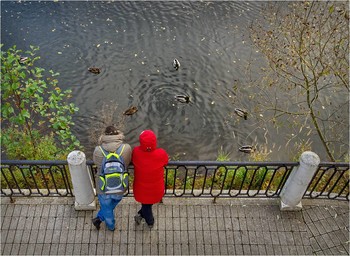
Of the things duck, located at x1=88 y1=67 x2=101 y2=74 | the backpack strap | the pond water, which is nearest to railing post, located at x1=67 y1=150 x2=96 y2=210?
the backpack strap

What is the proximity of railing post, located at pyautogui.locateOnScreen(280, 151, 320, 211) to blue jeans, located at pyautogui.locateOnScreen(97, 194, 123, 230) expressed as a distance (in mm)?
3197

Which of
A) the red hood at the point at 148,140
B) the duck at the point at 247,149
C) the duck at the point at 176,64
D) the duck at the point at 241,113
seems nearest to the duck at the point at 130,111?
the duck at the point at 176,64

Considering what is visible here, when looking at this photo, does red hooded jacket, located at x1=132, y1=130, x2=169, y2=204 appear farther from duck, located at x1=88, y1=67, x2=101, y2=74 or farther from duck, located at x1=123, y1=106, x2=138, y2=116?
duck, located at x1=88, y1=67, x2=101, y2=74

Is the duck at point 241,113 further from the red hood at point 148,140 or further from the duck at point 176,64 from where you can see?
the red hood at point 148,140

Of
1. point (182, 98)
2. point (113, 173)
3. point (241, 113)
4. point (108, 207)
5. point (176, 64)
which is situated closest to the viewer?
point (113, 173)

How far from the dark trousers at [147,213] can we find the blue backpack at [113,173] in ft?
2.55

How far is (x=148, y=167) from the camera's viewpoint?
5.71m

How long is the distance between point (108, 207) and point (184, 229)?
5.19 ft

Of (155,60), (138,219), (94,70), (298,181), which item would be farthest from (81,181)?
(155,60)

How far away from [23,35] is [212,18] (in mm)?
8417

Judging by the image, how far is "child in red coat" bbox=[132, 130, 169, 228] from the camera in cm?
553

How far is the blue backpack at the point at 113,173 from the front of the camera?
5.59 meters

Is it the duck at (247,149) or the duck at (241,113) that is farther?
the duck at (241,113)

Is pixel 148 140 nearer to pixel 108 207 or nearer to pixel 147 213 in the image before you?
pixel 108 207
